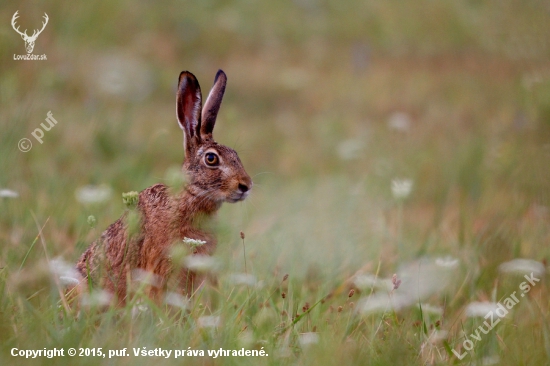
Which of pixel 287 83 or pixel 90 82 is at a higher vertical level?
pixel 287 83

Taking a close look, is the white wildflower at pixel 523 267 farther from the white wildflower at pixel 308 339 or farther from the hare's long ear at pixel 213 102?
the hare's long ear at pixel 213 102

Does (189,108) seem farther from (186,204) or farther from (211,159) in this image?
(186,204)

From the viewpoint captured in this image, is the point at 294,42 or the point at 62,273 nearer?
the point at 62,273

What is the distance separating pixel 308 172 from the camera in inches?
346

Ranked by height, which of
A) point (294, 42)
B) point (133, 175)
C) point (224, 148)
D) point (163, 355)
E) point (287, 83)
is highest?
point (294, 42)

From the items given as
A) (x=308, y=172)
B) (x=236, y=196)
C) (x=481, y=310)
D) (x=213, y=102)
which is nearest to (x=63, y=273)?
(x=236, y=196)

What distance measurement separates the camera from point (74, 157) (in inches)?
271

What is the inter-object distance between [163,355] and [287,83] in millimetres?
9810

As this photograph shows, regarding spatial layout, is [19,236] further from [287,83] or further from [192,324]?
[287,83]

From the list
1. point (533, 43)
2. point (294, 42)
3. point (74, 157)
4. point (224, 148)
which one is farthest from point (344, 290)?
point (294, 42)

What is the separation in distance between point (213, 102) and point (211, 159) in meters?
0.40

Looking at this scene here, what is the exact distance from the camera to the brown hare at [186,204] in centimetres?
426

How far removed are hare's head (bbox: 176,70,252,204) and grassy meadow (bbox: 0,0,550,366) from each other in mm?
286

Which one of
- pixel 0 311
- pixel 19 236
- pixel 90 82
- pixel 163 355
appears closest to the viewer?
pixel 163 355
